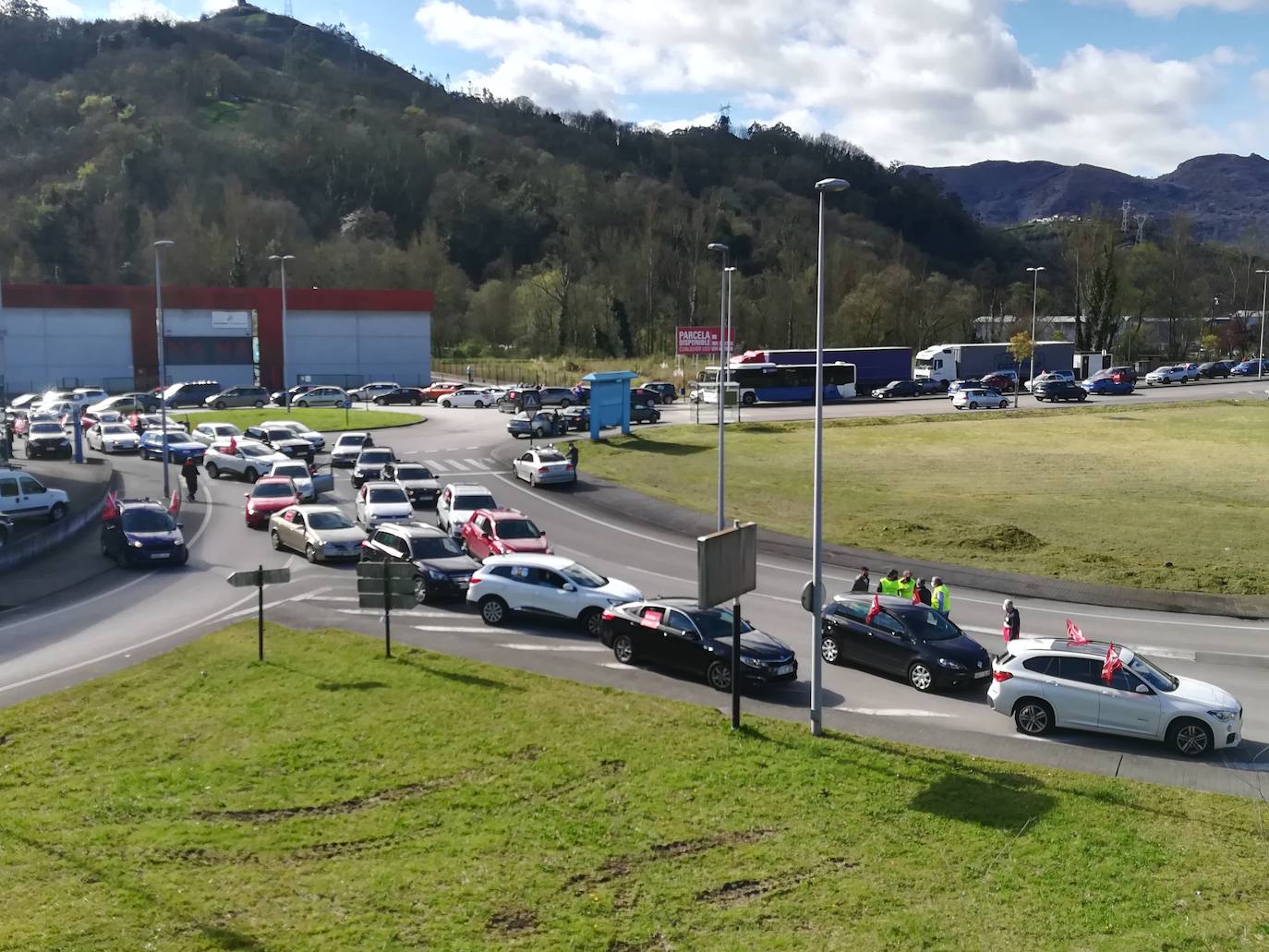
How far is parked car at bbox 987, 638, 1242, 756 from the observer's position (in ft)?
49.8

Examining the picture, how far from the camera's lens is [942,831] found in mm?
12023

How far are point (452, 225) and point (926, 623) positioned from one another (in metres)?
→ 137

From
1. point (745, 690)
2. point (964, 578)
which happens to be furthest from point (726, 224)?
point (745, 690)

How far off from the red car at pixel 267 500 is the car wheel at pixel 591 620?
14.6 m

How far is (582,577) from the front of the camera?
21.8 meters

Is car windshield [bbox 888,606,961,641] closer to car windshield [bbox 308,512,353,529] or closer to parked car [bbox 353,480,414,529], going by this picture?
car windshield [bbox 308,512,353,529]

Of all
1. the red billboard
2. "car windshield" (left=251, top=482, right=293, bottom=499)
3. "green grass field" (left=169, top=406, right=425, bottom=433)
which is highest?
the red billboard

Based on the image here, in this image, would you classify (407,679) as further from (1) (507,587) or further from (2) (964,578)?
(2) (964,578)

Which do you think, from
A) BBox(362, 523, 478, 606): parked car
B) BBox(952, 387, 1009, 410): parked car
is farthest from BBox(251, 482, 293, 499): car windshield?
BBox(952, 387, 1009, 410): parked car

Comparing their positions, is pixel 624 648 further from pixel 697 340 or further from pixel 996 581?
pixel 697 340

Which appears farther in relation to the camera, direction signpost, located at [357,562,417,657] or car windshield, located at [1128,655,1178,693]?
direction signpost, located at [357,562,417,657]

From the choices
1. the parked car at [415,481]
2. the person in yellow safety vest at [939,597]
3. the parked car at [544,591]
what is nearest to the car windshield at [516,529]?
the parked car at [544,591]

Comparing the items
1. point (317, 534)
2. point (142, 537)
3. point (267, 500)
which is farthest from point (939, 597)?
point (267, 500)

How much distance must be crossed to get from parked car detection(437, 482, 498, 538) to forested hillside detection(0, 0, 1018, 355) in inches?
2846
